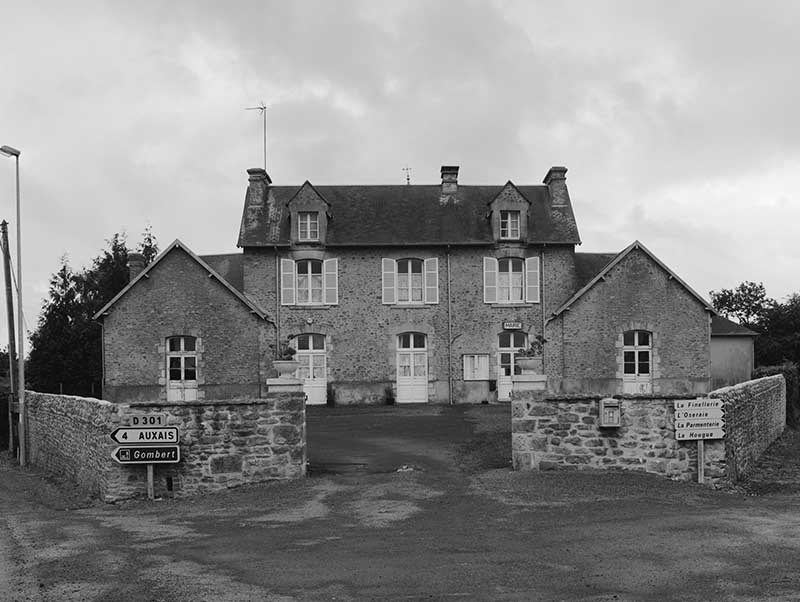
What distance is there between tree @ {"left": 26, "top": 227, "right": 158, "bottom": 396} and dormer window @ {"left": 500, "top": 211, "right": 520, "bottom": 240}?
19.0 m

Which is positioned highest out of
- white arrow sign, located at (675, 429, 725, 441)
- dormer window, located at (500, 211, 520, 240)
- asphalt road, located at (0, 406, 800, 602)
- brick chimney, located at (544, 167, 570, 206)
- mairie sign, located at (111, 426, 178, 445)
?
brick chimney, located at (544, 167, 570, 206)

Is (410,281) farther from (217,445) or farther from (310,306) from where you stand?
(217,445)

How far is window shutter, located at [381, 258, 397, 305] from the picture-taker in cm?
3102

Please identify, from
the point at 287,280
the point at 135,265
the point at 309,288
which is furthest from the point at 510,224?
the point at 135,265

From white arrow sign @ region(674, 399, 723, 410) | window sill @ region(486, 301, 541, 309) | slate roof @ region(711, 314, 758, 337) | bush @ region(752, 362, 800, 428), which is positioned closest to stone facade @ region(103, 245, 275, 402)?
window sill @ region(486, 301, 541, 309)

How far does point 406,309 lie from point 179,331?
7549 millimetres

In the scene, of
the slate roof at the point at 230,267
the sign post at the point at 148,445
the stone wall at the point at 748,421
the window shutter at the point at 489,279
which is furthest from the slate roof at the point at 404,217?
the sign post at the point at 148,445

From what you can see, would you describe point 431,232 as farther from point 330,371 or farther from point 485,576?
point 485,576

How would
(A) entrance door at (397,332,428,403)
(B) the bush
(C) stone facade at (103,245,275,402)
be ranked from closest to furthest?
(C) stone facade at (103,245,275,402), (B) the bush, (A) entrance door at (397,332,428,403)

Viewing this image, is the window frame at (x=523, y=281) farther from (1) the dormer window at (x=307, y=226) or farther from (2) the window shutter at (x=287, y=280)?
(2) the window shutter at (x=287, y=280)

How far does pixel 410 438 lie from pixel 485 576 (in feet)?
37.8

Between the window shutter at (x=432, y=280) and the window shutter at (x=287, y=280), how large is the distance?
15.0 ft

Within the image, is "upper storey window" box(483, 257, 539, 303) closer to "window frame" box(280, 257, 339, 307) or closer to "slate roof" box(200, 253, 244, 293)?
"window frame" box(280, 257, 339, 307)

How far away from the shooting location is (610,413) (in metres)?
14.5
